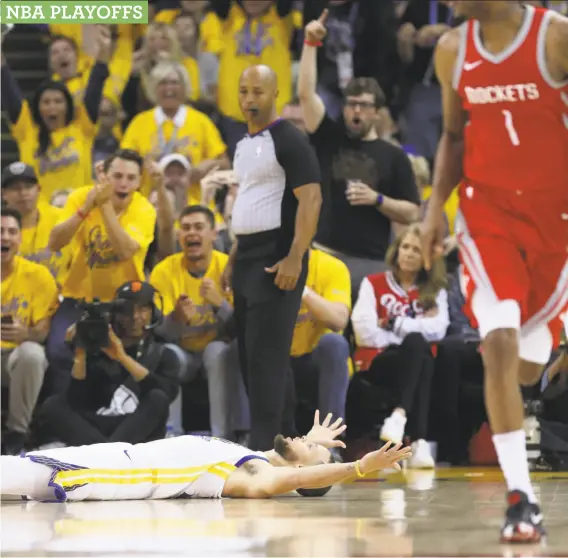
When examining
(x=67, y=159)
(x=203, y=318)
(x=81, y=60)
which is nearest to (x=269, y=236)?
(x=203, y=318)

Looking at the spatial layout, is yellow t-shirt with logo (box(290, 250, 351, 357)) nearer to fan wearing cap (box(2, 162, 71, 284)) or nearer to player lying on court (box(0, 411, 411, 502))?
fan wearing cap (box(2, 162, 71, 284))

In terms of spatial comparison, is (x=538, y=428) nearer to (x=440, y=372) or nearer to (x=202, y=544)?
(x=440, y=372)

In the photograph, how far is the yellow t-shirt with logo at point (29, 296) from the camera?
8.30m

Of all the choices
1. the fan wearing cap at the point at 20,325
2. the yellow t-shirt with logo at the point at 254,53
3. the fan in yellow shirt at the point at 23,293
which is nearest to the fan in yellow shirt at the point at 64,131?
the yellow t-shirt with logo at the point at 254,53

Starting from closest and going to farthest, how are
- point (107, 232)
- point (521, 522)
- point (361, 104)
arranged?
point (521, 522) < point (107, 232) < point (361, 104)

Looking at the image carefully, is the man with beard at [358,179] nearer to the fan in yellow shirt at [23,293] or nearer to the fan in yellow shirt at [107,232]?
the fan in yellow shirt at [107,232]

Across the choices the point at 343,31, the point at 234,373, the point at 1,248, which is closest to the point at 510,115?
the point at 234,373

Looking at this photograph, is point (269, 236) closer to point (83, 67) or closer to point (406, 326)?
point (406, 326)

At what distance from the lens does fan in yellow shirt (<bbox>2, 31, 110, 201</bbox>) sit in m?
10.0

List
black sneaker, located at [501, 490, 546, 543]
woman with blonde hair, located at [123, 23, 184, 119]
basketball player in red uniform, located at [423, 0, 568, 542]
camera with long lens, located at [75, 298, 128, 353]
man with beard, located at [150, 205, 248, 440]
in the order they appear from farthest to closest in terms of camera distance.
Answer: woman with blonde hair, located at [123, 23, 184, 119] < man with beard, located at [150, 205, 248, 440] < camera with long lens, located at [75, 298, 128, 353] < basketball player in red uniform, located at [423, 0, 568, 542] < black sneaker, located at [501, 490, 546, 543]

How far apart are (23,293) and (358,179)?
2.32 metres

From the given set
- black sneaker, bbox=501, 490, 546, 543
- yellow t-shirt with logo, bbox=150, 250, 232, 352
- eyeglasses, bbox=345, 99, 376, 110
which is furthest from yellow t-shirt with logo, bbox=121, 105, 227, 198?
black sneaker, bbox=501, 490, 546, 543

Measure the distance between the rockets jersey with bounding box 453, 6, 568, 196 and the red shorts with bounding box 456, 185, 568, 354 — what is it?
51 mm

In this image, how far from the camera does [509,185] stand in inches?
173
